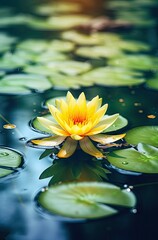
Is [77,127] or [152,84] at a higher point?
[77,127]

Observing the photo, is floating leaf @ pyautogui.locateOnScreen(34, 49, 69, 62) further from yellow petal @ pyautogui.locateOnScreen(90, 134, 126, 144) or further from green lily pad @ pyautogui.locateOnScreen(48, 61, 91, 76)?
yellow petal @ pyautogui.locateOnScreen(90, 134, 126, 144)

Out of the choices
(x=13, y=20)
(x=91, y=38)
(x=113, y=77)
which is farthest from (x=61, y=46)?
(x=13, y=20)

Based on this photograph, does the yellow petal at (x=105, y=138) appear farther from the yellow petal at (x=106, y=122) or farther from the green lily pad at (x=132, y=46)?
the green lily pad at (x=132, y=46)

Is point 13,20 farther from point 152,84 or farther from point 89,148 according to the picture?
point 89,148

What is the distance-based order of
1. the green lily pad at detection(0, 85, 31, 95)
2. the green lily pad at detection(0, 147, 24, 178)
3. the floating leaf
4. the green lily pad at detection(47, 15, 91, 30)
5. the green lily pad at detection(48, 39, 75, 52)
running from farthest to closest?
1. the green lily pad at detection(47, 15, 91, 30)
2. the green lily pad at detection(48, 39, 75, 52)
3. the floating leaf
4. the green lily pad at detection(0, 85, 31, 95)
5. the green lily pad at detection(0, 147, 24, 178)

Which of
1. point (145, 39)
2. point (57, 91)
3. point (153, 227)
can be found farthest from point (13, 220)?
point (145, 39)

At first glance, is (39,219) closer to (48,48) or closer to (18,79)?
(18,79)

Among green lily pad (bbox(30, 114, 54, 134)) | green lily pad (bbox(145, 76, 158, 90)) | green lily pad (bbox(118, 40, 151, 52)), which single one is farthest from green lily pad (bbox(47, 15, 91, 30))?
green lily pad (bbox(30, 114, 54, 134))
